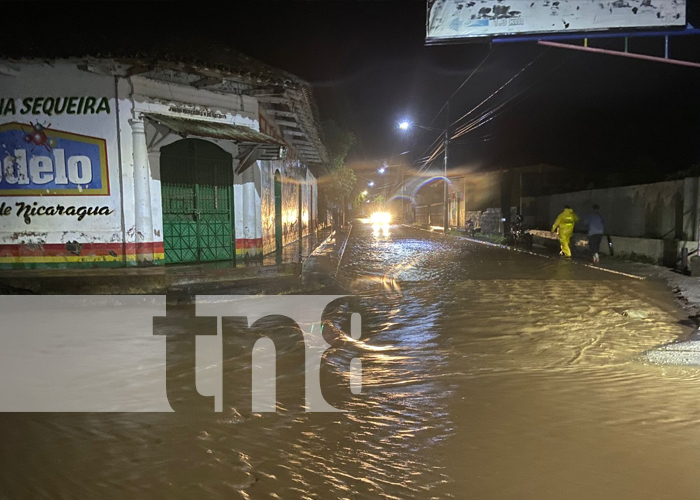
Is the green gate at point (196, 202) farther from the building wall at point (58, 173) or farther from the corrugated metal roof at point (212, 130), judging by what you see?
the building wall at point (58, 173)

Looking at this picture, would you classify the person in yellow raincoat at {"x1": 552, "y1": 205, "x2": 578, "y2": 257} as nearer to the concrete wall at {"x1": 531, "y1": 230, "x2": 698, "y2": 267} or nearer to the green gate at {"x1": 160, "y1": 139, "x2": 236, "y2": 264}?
the concrete wall at {"x1": 531, "y1": 230, "x2": 698, "y2": 267}

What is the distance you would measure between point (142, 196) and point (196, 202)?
4.71ft

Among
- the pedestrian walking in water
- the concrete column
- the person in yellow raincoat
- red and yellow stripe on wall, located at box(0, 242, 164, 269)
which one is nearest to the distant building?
the person in yellow raincoat

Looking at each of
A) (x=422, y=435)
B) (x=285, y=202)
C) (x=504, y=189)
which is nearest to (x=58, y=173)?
(x=285, y=202)

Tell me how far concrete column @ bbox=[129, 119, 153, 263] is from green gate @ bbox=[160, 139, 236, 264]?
57 cm

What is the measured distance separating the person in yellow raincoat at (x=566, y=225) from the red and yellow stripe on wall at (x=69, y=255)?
502 inches

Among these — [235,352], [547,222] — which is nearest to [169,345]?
[235,352]

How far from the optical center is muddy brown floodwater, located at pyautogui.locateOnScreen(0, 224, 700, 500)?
10.2 ft

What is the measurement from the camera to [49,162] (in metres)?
10.3

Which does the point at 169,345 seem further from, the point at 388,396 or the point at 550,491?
the point at 550,491

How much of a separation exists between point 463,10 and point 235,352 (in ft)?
30.7

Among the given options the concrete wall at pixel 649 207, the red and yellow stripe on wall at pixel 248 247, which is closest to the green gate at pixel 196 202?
the red and yellow stripe on wall at pixel 248 247

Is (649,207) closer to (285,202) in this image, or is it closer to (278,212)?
(278,212)

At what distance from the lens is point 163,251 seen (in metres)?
11.1
